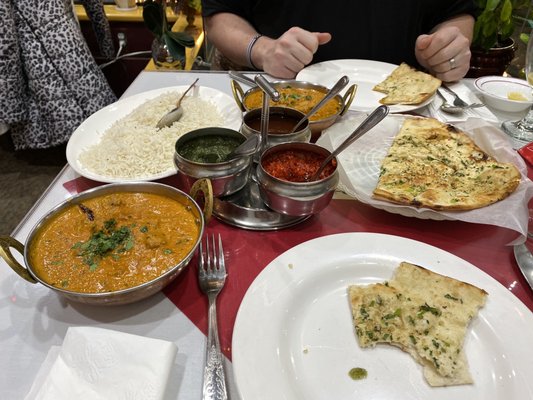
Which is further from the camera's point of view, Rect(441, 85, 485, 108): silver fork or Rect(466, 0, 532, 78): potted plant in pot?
Rect(466, 0, 532, 78): potted plant in pot

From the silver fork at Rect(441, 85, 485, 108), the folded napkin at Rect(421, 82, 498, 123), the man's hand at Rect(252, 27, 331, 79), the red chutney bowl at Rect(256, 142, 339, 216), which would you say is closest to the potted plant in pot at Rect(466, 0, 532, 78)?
the folded napkin at Rect(421, 82, 498, 123)

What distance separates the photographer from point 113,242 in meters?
1.13

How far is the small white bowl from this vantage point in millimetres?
2002

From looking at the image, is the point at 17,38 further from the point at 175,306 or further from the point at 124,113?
the point at 175,306

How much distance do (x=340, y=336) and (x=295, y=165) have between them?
1.95ft

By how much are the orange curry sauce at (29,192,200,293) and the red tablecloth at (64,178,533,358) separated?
12 centimetres

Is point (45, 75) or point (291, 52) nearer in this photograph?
point (291, 52)

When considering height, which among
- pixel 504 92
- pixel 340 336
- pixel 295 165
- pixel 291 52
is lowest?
pixel 340 336

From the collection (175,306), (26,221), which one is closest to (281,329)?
(175,306)

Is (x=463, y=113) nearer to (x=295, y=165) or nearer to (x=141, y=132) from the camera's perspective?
(x=295, y=165)

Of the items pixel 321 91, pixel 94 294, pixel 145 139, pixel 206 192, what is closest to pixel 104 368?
pixel 94 294

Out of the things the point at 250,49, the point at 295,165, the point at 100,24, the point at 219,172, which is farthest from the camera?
the point at 100,24

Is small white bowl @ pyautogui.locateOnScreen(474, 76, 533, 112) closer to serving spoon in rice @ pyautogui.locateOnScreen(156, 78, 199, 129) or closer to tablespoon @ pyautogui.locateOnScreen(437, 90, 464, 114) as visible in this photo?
tablespoon @ pyautogui.locateOnScreen(437, 90, 464, 114)

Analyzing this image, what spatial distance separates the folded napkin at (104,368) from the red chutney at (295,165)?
67 centimetres
